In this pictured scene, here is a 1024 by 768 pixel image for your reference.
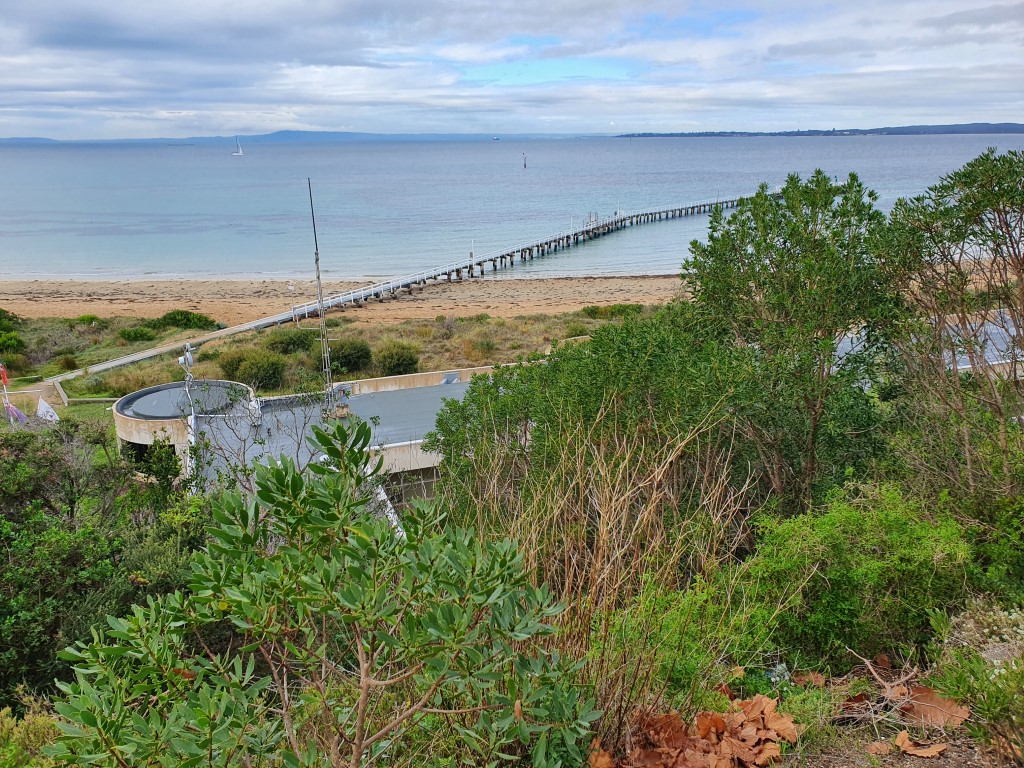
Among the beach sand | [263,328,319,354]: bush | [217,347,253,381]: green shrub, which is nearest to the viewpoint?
[217,347,253,381]: green shrub

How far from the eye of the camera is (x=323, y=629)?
2.70 meters

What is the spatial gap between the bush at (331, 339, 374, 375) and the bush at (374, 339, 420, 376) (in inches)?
14.6

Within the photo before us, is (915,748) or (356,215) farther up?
(356,215)

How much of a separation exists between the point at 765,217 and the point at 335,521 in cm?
784

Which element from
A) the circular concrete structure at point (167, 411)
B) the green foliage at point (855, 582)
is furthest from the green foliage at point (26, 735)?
the circular concrete structure at point (167, 411)

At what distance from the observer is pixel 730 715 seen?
148 inches

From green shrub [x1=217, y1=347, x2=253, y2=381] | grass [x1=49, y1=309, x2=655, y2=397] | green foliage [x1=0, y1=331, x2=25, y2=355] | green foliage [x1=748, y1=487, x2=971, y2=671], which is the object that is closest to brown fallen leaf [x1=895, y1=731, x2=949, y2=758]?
green foliage [x1=748, y1=487, x2=971, y2=671]

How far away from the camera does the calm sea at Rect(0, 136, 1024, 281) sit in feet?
201

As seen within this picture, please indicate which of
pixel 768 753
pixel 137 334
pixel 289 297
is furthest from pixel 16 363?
pixel 768 753

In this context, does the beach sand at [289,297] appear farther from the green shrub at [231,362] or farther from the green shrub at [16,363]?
the green shrub at [231,362]

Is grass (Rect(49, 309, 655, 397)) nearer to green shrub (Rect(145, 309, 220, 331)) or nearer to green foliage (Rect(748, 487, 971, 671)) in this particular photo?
green shrub (Rect(145, 309, 220, 331))

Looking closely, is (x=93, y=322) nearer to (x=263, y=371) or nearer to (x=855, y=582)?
(x=263, y=371)

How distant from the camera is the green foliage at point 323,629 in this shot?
2404mm

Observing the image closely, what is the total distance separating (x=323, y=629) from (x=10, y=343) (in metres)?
34.0
